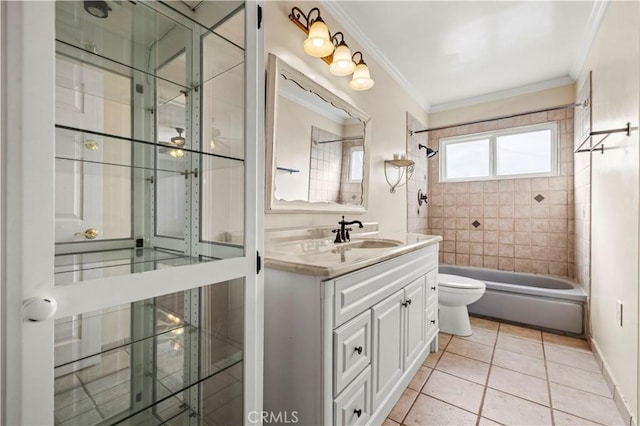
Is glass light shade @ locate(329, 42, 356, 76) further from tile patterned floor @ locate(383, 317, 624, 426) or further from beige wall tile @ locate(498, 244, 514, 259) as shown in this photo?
beige wall tile @ locate(498, 244, 514, 259)

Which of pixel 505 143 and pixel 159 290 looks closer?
pixel 159 290

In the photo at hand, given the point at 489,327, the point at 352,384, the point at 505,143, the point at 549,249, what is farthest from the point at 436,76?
the point at 352,384

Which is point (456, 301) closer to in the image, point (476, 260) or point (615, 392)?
point (615, 392)

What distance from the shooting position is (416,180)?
3289 mm

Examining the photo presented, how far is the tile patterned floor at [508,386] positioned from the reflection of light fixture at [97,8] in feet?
6.40

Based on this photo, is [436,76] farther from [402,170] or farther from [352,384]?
[352,384]

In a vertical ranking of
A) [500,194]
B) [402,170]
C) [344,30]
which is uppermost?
[344,30]

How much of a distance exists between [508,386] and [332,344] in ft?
4.58

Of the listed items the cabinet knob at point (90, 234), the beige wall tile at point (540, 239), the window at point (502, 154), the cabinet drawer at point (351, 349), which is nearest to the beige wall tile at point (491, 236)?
the beige wall tile at point (540, 239)

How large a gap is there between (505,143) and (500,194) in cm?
60

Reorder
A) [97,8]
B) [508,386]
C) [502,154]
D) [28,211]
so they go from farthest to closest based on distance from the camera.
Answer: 1. [502,154]
2. [508,386]
3. [97,8]
4. [28,211]

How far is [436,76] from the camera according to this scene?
9.26 feet

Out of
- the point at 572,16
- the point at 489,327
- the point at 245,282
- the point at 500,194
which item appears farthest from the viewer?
the point at 500,194

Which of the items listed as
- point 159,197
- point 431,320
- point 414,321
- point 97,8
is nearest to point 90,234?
point 159,197
